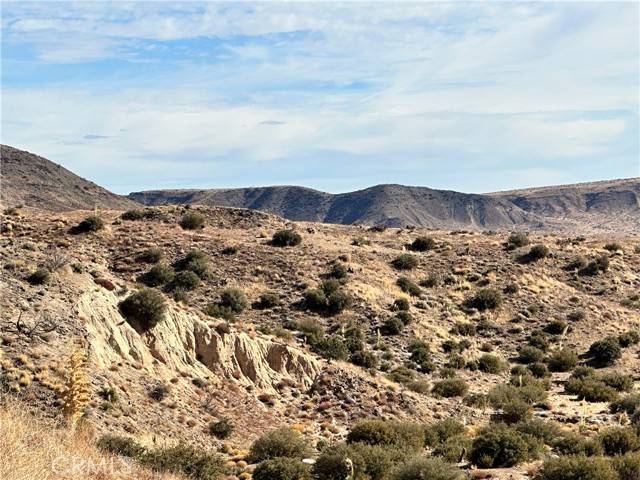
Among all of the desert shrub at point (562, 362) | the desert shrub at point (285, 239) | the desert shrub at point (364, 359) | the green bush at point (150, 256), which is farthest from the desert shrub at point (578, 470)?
the desert shrub at point (285, 239)

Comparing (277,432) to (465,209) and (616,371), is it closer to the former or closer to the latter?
(616,371)

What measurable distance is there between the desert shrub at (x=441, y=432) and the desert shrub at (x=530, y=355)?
52.3 feet

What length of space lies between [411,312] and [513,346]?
674cm

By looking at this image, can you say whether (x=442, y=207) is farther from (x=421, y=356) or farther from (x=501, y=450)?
(x=501, y=450)

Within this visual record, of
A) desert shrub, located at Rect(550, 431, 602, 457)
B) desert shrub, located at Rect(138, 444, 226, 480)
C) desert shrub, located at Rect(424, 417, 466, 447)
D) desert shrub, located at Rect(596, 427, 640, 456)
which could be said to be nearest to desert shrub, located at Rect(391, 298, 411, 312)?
desert shrub, located at Rect(424, 417, 466, 447)

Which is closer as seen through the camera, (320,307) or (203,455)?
(203,455)

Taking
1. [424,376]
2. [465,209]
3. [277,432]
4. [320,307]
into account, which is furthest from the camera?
[465,209]

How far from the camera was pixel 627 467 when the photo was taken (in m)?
15.3

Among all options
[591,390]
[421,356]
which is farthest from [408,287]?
[591,390]

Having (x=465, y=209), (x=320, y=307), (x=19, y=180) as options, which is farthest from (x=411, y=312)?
(x=465, y=209)

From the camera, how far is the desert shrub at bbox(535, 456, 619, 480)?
14.4 m

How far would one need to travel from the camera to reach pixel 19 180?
4166 inches

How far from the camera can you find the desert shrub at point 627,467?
1523cm

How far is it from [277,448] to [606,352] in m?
26.5
